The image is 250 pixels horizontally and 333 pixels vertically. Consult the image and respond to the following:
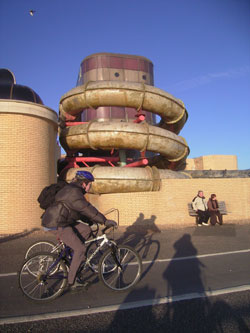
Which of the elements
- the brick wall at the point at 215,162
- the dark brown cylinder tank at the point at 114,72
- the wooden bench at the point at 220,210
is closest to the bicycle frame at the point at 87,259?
the wooden bench at the point at 220,210

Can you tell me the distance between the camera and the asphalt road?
120 inches

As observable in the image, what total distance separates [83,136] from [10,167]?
14.3ft

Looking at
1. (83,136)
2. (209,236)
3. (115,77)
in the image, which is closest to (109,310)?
(209,236)

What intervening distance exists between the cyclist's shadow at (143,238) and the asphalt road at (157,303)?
0.34m

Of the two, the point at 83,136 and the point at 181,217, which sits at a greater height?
the point at 83,136

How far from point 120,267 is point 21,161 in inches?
290

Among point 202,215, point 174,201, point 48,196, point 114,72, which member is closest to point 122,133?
point 174,201

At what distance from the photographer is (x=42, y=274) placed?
3.98 metres

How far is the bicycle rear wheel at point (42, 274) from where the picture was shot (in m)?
3.94

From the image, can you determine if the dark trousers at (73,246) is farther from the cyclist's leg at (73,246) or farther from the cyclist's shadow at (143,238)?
the cyclist's shadow at (143,238)

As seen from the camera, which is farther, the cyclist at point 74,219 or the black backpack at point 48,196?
the black backpack at point 48,196

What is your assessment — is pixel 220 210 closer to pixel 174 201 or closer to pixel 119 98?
pixel 174 201

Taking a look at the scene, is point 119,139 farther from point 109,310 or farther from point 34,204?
point 109,310

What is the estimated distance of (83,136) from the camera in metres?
13.7
